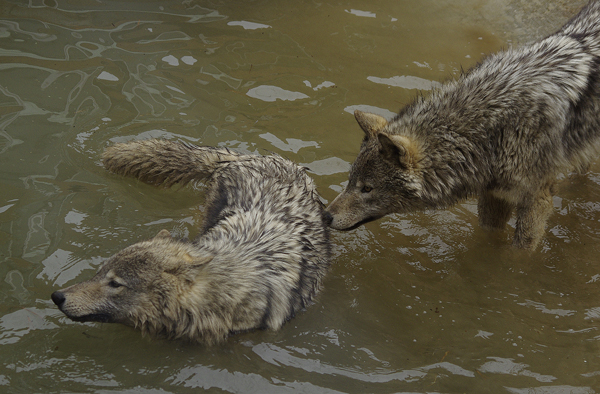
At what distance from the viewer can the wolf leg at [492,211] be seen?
5.92m

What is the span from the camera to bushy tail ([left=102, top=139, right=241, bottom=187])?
591cm

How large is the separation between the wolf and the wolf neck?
1.30 metres

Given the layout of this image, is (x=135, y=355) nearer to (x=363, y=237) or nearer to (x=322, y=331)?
(x=322, y=331)

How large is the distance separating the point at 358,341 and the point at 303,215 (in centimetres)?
142

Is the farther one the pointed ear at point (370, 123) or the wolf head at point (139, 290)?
the pointed ear at point (370, 123)

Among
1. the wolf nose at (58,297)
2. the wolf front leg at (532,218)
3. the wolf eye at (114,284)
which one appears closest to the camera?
the wolf nose at (58,297)

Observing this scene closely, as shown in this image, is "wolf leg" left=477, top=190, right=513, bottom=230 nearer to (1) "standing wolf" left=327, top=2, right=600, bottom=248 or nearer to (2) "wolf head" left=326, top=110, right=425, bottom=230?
(1) "standing wolf" left=327, top=2, right=600, bottom=248

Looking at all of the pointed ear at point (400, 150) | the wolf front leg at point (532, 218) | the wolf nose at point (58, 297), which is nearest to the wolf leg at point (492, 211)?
the wolf front leg at point (532, 218)

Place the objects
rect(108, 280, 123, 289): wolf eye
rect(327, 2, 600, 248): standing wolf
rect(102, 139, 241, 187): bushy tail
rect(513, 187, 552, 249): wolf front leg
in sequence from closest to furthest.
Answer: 1. rect(108, 280, 123, 289): wolf eye
2. rect(327, 2, 600, 248): standing wolf
3. rect(513, 187, 552, 249): wolf front leg
4. rect(102, 139, 241, 187): bushy tail

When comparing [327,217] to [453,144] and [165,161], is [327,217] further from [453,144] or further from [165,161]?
[165,161]

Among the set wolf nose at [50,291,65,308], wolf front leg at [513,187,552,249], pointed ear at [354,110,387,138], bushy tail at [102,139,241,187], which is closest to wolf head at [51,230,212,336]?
wolf nose at [50,291,65,308]

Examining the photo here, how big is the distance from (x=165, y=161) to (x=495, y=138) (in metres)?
3.68

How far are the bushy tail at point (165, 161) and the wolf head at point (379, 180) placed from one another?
1.57m

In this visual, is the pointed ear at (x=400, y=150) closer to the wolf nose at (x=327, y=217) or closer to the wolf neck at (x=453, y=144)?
the wolf neck at (x=453, y=144)
